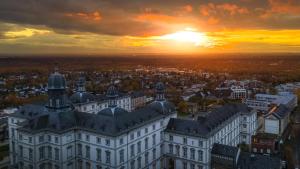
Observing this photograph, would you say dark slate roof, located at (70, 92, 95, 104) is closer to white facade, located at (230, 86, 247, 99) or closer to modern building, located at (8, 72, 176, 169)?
modern building, located at (8, 72, 176, 169)

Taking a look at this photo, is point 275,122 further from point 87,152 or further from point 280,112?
point 87,152

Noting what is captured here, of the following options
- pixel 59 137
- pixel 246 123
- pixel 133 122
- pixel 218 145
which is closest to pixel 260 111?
pixel 246 123

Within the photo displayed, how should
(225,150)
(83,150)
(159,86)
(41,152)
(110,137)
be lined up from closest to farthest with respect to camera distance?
(110,137)
(41,152)
(83,150)
(225,150)
(159,86)

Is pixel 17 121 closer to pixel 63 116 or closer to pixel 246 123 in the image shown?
pixel 63 116

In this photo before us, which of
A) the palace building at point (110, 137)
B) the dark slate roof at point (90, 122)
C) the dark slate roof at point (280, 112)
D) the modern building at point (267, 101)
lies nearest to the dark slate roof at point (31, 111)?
the palace building at point (110, 137)

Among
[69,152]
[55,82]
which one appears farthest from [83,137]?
[55,82]
